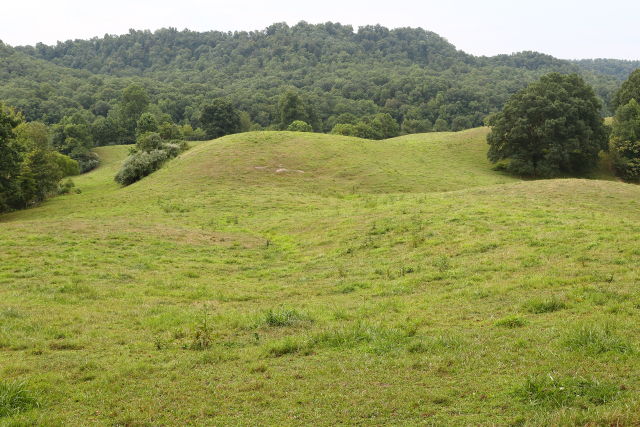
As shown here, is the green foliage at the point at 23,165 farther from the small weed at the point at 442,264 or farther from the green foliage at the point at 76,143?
the small weed at the point at 442,264

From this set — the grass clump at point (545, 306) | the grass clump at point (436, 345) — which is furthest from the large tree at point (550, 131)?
the grass clump at point (436, 345)

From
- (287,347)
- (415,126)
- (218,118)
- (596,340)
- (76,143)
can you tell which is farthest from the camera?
(415,126)

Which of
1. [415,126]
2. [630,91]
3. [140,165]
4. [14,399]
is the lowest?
[14,399]

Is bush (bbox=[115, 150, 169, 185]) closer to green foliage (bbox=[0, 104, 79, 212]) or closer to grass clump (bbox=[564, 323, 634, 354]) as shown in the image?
green foliage (bbox=[0, 104, 79, 212])

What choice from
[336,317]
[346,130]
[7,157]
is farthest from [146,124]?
[336,317]

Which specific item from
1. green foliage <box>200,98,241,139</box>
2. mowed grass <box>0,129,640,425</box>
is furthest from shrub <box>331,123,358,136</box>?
mowed grass <box>0,129,640,425</box>

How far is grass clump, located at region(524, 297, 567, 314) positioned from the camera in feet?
38.3

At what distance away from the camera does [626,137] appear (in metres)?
58.1

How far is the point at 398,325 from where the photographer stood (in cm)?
1160

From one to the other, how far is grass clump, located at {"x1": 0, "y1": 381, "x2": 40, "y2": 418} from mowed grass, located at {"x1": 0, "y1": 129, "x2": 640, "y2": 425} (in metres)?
0.04

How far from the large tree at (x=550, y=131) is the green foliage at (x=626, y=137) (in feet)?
5.83

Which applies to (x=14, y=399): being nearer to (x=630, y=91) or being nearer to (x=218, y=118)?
(x=630, y=91)

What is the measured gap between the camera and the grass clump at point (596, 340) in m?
8.57

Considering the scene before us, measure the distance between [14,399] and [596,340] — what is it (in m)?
10.4
